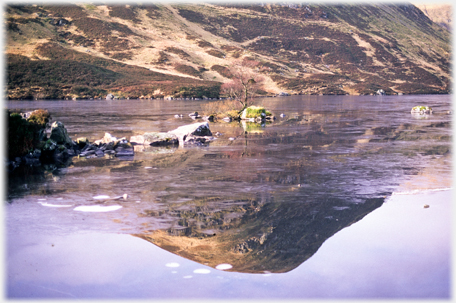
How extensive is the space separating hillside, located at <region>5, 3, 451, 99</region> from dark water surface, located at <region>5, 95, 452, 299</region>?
82437mm

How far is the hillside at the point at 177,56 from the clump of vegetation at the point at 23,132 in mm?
72500

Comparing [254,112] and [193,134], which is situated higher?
[254,112]

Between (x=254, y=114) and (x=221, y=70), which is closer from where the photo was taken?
(x=254, y=114)

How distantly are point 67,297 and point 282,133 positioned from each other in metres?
24.2

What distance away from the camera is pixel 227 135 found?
29.0m

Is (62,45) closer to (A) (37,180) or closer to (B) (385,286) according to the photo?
(A) (37,180)

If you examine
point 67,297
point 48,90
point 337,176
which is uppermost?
point 48,90

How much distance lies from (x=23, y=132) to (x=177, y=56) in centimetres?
13176

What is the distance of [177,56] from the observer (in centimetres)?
14675

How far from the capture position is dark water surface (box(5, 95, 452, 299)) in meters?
7.11

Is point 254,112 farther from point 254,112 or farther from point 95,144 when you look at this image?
point 95,144

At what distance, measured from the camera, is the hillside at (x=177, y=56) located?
107 m

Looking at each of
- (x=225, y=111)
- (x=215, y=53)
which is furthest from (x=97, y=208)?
(x=215, y=53)

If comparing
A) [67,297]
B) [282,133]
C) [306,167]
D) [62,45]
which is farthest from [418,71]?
[67,297]
